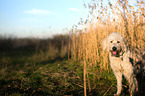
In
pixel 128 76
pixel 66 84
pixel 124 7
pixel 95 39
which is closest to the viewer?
pixel 128 76

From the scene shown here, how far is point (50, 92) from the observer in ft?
9.76

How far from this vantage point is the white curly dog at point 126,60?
2562mm

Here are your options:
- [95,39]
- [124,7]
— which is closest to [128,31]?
[124,7]

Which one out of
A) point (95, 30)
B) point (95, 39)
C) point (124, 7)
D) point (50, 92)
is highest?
point (124, 7)

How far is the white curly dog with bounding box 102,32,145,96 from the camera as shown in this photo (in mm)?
2562

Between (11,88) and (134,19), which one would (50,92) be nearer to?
(11,88)

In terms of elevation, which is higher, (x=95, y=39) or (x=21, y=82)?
(x=95, y=39)

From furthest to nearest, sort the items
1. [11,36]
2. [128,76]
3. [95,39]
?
[11,36], [95,39], [128,76]

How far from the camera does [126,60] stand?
2.57 meters

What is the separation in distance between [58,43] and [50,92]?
8616 mm

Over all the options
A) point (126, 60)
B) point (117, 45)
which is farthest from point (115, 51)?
point (126, 60)

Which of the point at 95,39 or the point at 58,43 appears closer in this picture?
the point at 95,39

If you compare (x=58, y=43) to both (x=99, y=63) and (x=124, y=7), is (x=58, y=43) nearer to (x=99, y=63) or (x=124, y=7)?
(x=99, y=63)

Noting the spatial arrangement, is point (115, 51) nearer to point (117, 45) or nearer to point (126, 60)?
point (117, 45)
